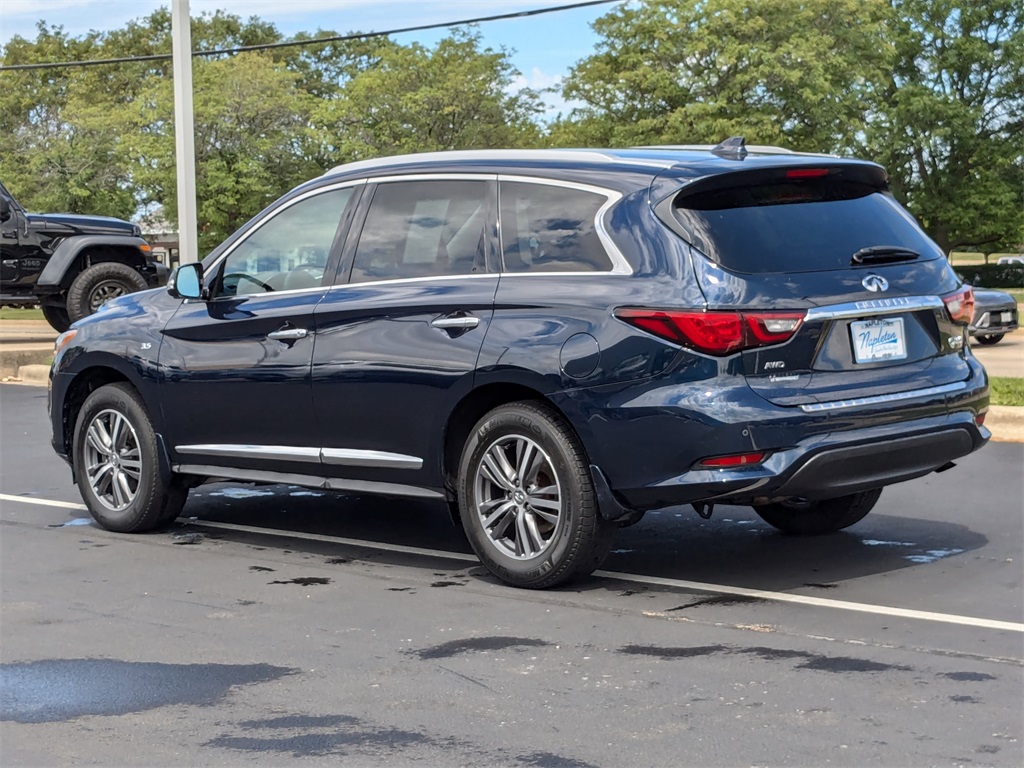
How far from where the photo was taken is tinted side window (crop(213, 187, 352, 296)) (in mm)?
7578

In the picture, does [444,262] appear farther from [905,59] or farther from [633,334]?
[905,59]

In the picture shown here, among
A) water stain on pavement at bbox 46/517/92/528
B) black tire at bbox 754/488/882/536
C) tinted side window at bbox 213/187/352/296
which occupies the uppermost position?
tinted side window at bbox 213/187/352/296

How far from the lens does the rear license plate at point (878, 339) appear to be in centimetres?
632

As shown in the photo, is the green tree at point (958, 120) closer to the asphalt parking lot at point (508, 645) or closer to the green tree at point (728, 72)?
the green tree at point (728, 72)

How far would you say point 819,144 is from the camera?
55.3m

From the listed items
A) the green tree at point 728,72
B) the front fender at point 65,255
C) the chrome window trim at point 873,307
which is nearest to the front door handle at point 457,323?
the chrome window trim at point 873,307

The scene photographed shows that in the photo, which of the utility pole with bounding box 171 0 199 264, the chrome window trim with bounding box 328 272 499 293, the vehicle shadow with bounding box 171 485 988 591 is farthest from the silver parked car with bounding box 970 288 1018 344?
the chrome window trim with bounding box 328 272 499 293

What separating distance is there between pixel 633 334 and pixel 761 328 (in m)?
0.52

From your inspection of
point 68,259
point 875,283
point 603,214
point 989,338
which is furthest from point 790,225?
point 989,338

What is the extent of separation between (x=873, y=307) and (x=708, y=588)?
1427 mm

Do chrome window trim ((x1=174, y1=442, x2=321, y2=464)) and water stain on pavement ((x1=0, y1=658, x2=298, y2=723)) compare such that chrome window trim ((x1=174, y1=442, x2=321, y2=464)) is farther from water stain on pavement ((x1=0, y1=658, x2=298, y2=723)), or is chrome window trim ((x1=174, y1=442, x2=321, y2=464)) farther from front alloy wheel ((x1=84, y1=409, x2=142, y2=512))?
water stain on pavement ((x1=0, y1=658, x2=298, y2=723))

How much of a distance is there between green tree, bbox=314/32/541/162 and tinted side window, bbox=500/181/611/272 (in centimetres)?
4677

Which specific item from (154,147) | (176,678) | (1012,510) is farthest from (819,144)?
(176,678)

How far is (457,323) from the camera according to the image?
22.2 ft
